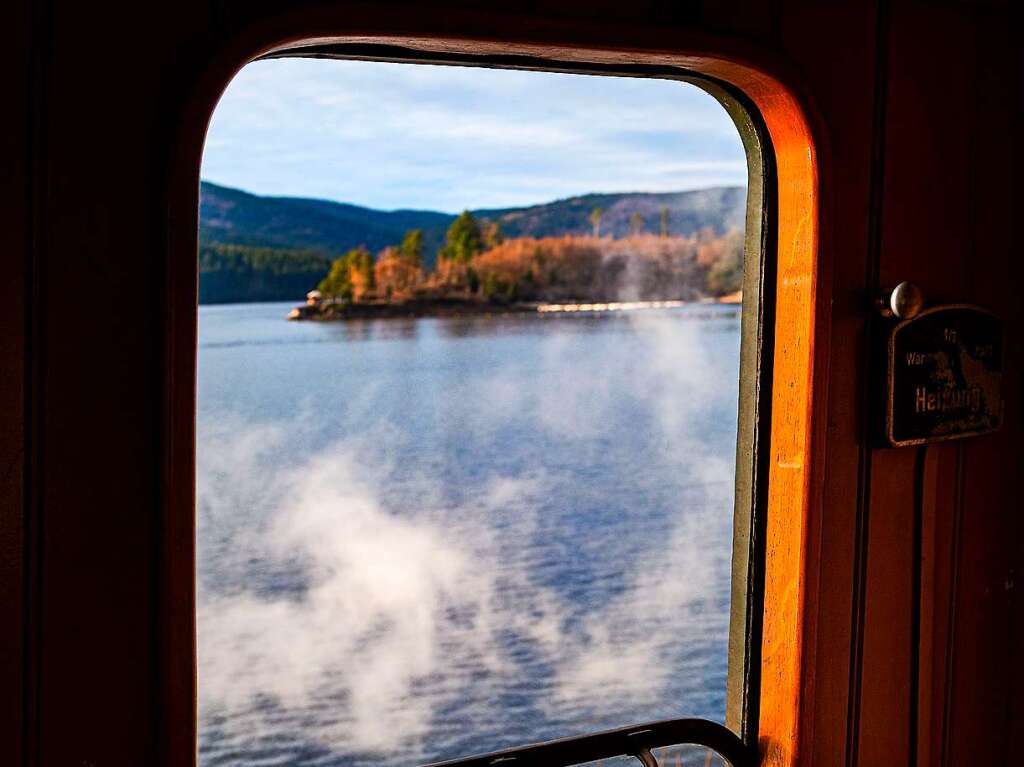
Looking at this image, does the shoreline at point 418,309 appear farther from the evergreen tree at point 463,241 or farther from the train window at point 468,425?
the evergreen tree at point 463,241

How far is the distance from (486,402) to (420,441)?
42.2 inches

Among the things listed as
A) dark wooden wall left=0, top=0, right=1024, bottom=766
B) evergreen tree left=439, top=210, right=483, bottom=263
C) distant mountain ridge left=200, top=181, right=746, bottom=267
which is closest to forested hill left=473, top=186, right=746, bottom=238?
distant mountain ridge left=200, top=181, right=746, bottom=267

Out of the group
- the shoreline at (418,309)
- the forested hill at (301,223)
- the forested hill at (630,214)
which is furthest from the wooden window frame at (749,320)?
the forested hill at (630,214)

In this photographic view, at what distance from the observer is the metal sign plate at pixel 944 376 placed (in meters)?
1.40

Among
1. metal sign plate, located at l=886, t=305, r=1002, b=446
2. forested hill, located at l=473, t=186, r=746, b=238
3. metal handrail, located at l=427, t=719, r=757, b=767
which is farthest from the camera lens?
forested hill, located at l=473, t=186, r=746, b=238

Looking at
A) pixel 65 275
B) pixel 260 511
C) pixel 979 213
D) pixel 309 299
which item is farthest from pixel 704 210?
pixel 65 275

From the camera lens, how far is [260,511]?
11008mm

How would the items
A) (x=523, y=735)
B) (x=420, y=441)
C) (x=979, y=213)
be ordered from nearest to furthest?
(x=979, y=213) < (x=523, y=735) < (x=420, y=441)

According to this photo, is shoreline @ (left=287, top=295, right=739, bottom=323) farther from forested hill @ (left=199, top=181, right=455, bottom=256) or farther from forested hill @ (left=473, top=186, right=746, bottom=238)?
forested hill @ (left=473, top=186, right=746, bottom=238)

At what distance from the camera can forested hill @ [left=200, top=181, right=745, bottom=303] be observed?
18.1 ft

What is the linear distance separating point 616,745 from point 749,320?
0.65 meters

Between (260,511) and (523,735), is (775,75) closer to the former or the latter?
(523,735)

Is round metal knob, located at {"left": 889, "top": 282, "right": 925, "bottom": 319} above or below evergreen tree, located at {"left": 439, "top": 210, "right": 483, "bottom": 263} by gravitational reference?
below

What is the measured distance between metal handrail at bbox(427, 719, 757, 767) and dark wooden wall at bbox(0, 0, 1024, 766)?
0.14 meters
